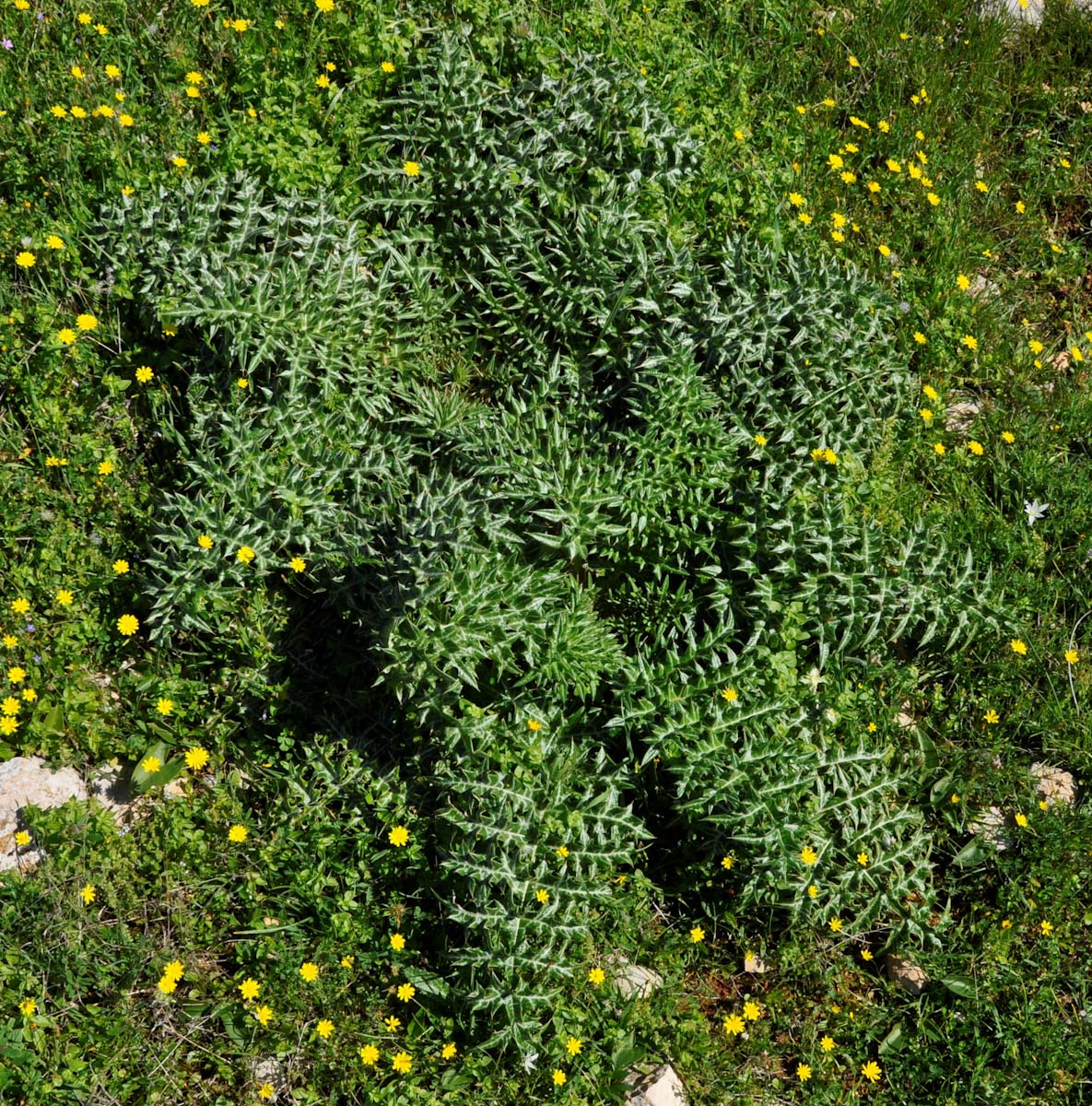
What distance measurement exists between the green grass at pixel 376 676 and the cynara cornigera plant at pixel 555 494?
0.43 ft

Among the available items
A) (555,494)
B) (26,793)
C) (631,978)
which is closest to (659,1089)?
(631,978)

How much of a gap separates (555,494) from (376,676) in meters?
→ 0.91

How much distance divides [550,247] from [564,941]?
2788mm

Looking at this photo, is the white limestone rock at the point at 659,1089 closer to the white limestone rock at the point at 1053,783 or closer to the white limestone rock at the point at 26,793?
the white limestone rock at the point at 1053,783

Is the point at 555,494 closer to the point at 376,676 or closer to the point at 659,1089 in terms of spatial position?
the point at 376,676

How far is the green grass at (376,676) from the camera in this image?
3475 mm

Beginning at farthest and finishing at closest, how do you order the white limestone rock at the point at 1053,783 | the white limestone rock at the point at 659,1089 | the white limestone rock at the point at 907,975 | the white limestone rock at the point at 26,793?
the white limestone rock at the point at 1053,783 < the white limestone rock at the point at 907,975 < the white limestone rock at the point at 26,793 < the white limestone rock at the point at 659,1089

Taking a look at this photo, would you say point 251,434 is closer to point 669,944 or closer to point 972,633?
point 669,944

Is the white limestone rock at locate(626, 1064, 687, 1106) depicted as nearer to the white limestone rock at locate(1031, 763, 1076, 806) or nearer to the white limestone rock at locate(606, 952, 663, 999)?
the white limestone rock at locate(606, 952, 663, 999)

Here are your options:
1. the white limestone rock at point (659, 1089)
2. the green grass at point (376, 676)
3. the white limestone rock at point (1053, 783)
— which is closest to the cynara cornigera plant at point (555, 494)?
the green grass at point (376, 676)

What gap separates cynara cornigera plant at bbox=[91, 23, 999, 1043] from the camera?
3.65 meters

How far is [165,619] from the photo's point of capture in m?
3.85

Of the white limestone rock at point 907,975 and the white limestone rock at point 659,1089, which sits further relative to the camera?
the white limestone rock at point 907,975

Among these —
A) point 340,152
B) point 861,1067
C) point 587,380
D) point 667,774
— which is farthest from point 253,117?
point 861,1067
